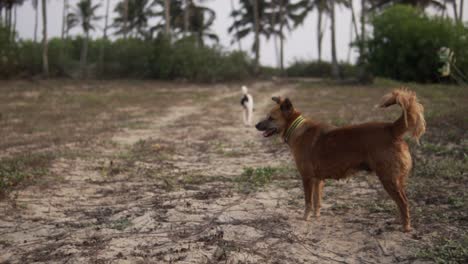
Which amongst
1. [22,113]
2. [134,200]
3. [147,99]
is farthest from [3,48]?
[134,200]

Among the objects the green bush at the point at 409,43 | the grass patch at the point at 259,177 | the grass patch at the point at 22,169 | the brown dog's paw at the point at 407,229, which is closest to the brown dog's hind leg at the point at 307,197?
the brown dog's paw at the point at 407,229

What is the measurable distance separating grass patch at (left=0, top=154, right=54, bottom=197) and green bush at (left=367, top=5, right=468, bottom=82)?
26081 millimetres

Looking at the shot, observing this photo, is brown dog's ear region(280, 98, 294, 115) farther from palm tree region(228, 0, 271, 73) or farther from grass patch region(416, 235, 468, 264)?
palm tree region(228, 0, 271, 73)

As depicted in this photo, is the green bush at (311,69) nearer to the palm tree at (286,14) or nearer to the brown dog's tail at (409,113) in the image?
the palm tree at (286,14)

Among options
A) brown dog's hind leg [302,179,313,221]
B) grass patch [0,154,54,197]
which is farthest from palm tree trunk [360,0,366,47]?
brown dog's hind leg [302,179,313,221]

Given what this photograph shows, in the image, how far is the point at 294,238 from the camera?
4082 mm

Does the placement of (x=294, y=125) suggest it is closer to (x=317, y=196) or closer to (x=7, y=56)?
(x=317, y=196)

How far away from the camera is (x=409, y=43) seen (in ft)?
93.9

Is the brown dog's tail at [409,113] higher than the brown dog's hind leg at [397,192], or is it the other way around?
the brown dog's tail at [409,113]

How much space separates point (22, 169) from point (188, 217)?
3.82m

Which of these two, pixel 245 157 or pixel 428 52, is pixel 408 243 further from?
pixel 428 52

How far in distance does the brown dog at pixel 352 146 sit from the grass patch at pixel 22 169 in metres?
3.96

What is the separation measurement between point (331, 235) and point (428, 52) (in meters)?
27.9

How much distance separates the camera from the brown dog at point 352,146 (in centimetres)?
383
